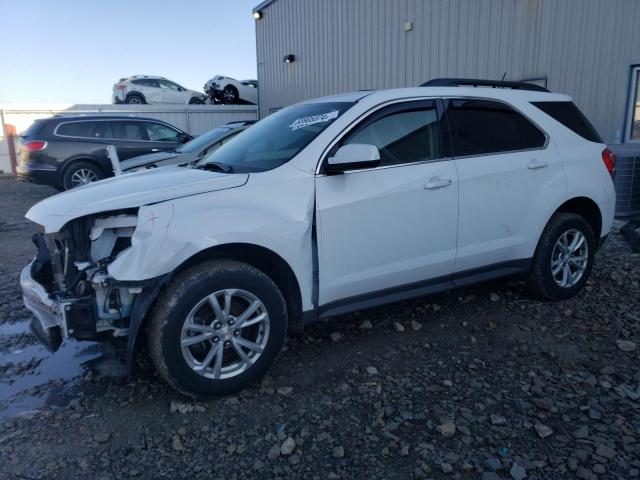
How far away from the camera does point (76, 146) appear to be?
428 inches

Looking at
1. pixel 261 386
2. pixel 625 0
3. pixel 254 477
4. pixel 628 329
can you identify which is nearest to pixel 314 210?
pixel 261 386

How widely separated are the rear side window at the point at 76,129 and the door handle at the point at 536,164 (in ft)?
32.4

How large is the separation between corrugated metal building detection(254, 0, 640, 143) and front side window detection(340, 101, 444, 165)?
18.9 ft

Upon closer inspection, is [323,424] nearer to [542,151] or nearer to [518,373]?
[518,373]

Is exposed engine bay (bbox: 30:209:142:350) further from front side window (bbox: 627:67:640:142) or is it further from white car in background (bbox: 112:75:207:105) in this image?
white car in background (bbox: 112:75:207:105)

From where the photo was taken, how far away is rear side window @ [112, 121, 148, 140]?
11438mm

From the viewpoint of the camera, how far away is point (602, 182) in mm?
4566

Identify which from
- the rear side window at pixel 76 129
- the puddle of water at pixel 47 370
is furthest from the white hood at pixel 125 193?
the rear side window at pixel 76 129

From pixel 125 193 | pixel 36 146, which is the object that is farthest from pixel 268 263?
pixel 36 146


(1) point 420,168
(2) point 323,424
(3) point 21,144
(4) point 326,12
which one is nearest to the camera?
(2) point 323,424

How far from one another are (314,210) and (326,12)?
44.0 feet

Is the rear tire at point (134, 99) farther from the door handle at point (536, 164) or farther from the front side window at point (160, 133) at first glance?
the door handle at point (536, 164)

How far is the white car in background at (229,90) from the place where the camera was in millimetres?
21933

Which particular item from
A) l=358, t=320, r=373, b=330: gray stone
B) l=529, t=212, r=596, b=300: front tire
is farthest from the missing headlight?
l=529, t=212, r=596, b=300: front tire
